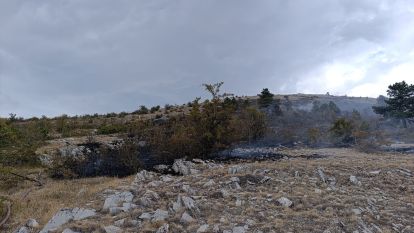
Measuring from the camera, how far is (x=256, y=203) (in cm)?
1015

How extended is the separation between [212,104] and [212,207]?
9.60m

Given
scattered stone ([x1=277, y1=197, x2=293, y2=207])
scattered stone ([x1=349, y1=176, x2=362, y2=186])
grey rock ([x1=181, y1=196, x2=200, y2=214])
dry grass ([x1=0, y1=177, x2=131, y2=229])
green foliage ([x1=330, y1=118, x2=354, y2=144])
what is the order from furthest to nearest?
1. green foliage ([x1=330, y1=118, x2=354, y2=144])
2. scattered stone ([x1=349, y1=176, x2=362, y2=186])
3. dry grass ([x1=0, y1=177, x2=131, y2=229])
4. scattered stone ([x1=277, y1=197, x2=293, y2=207])
5. grey rock ([x1=181, y1=196, x2=200, y2=214])

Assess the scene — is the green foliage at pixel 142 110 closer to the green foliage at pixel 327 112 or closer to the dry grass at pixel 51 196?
the green foliage at pixel 327 112

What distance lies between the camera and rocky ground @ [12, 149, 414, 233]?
905 cm

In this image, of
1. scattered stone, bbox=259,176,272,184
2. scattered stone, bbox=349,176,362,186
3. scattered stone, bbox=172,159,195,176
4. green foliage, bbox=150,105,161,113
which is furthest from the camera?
green foliage, bbox=150,105,161,113

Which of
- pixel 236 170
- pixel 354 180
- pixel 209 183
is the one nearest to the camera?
pixel 209 183

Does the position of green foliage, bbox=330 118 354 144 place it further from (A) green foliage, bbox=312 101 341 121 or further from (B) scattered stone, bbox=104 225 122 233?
(B) scattered stone, bbox=104 225 122 233

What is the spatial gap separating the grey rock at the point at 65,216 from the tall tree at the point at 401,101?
26733 millimetres

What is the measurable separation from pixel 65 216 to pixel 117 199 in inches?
54.4

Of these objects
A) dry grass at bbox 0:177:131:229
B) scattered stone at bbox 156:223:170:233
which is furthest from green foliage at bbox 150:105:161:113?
scattered stone at bbox 156:223:170:233

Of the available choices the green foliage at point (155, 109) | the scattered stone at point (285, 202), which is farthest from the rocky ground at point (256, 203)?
the green foliage at point (155, 109)

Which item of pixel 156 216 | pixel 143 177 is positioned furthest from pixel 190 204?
pixel 143 177

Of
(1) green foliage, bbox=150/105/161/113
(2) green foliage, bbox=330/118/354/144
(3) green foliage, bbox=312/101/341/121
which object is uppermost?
(1) green foliage, bbox=150/105/161/113

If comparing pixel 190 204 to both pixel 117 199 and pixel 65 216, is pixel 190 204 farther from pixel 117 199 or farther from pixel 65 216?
pixel 65 216
